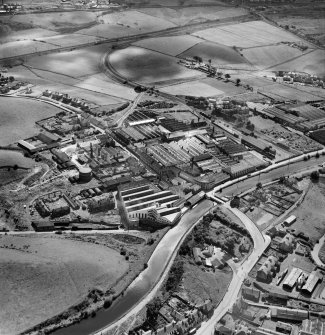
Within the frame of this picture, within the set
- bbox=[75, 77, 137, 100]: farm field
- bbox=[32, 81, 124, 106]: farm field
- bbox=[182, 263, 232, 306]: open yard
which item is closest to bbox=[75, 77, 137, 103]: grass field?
bbox=[75, 77, 137, 100]: farm field

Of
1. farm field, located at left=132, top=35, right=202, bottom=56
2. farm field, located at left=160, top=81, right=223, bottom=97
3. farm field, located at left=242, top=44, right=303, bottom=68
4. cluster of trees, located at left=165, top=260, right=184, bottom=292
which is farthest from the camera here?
farm field, located at left=132, top=35, right=202, bottom=56

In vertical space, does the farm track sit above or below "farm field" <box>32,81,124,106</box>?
above

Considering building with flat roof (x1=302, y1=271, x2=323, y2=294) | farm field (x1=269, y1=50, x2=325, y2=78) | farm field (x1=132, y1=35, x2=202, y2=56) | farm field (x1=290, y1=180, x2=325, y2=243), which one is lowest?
building with flat roof (x1=302, y1=271, x2=323, y2=294)

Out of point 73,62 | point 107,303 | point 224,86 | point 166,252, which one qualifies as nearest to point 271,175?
point 166,252

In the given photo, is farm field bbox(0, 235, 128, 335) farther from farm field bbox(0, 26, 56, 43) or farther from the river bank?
farm field bbox(0, 26, 56, 43)

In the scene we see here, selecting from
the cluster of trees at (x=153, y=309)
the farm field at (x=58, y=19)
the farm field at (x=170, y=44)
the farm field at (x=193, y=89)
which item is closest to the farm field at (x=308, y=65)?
the farm field at (x=170, y=44)

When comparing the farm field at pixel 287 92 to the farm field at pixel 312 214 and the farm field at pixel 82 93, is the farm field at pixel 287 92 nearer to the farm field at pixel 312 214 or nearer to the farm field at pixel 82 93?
the farm field at pixel 82 93

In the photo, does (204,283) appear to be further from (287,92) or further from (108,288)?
(287,92)
